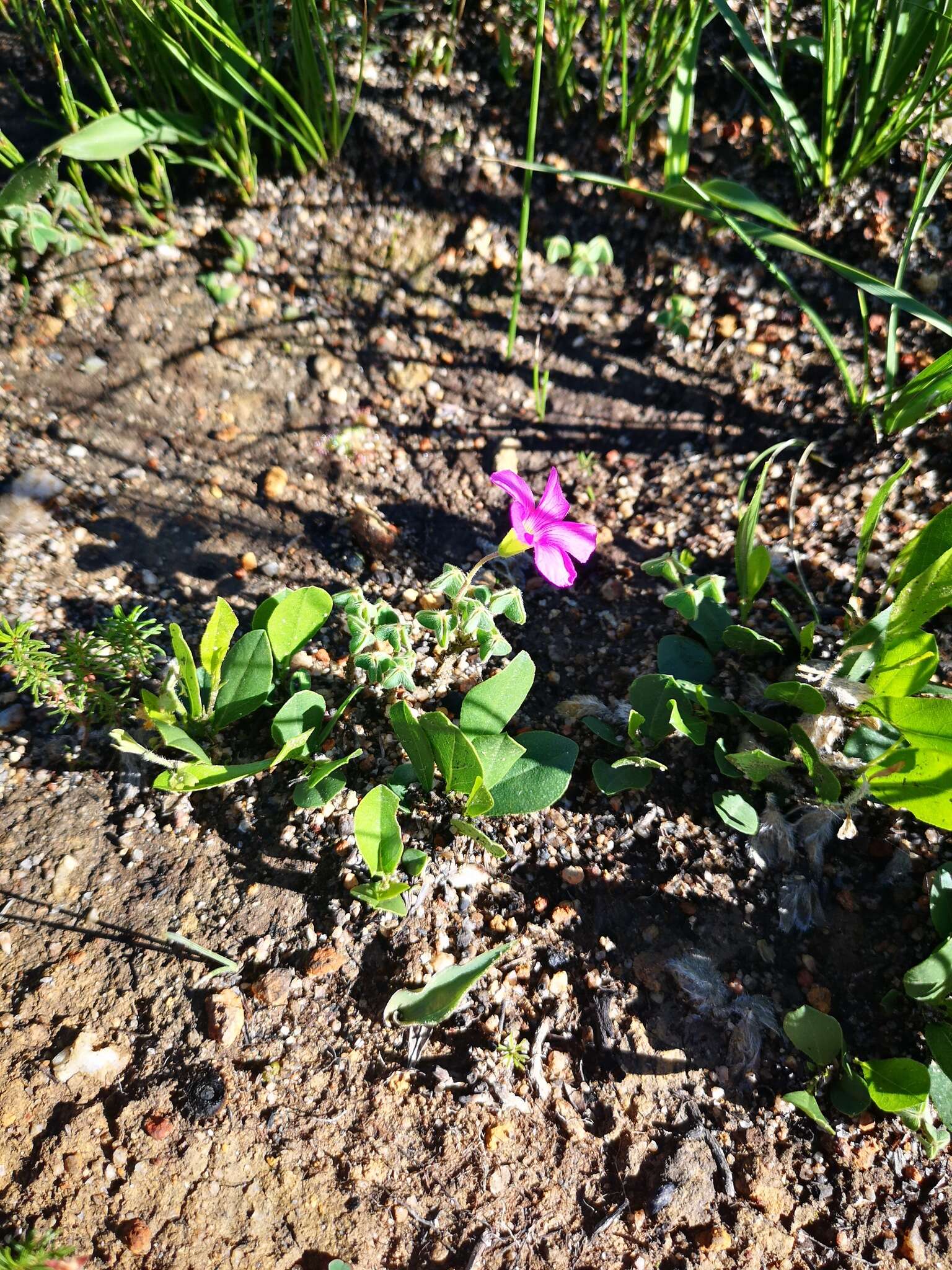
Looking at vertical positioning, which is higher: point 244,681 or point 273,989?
point 244,681

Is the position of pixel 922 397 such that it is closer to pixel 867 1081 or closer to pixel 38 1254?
pixel 867 1081

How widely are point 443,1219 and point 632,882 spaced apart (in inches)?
25.4

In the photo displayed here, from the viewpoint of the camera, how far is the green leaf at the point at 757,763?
1.57m

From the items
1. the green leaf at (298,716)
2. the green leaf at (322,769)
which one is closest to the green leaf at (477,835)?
the green leaf at (322,769)

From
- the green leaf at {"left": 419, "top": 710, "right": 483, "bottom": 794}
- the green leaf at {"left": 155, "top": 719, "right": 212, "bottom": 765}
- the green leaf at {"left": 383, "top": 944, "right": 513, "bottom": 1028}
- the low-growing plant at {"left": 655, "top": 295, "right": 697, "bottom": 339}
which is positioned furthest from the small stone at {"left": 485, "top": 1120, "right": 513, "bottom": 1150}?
the low-growing plant at {"left": 655, "top": 295, "right": 697, "bottom": 339}

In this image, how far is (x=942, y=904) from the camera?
153 centimetres

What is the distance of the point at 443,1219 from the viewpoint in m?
1.31

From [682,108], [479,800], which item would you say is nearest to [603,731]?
[479,800]

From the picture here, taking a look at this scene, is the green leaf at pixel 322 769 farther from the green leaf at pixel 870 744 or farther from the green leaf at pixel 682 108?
the green leaf at pixel 682 108

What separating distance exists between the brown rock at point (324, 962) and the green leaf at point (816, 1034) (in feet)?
2.64

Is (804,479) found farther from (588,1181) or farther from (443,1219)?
(443,1219)

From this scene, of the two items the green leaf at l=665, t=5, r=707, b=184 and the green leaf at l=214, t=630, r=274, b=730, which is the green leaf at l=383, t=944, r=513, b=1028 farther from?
the green leaf at l=665, t=5, r=707, b=184

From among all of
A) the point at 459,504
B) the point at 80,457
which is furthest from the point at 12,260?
the point at 459,504

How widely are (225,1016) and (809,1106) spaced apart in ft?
3.33
